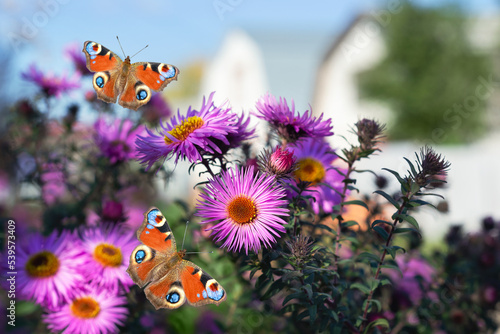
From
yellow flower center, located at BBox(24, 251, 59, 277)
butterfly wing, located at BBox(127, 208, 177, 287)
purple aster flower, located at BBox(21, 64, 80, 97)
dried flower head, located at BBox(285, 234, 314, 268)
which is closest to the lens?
dried flower head, located at BBox(285, 234, 314, 268)

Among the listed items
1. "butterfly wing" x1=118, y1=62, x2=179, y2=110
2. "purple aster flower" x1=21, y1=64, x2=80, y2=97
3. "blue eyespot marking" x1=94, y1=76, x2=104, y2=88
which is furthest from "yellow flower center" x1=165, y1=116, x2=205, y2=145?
"purple aster flower" x1=21, y1=64, x2=80, y2=97

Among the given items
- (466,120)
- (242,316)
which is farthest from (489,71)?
(242,316)

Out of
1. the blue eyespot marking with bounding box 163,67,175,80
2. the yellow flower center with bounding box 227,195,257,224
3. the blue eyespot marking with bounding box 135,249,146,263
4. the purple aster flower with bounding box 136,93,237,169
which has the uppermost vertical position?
the blue eyespot marking with bounding box 163,67,175,80

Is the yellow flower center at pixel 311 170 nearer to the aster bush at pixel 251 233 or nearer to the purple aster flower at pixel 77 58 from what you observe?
the aster bush at pixel 251 233

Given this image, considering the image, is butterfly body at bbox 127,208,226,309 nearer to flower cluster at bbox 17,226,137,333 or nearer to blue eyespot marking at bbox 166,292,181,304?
blue eyespot marking at bbox 166,292,181,304

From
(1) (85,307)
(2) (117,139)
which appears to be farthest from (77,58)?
(1) (85,307)

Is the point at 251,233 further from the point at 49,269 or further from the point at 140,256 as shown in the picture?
the point at 49,269

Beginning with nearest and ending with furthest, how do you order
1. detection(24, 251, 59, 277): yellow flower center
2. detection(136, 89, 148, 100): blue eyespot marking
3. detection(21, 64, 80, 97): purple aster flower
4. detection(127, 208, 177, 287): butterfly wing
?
1. detection(127, 208, 177, 287): butterfly wing
2. detection(136, 89, 148, 100): blue eyespot marking
3. detection(24, 251, 59, 277): yellow flower center
4. detection(21, 64, 80, 97): purple aster flower

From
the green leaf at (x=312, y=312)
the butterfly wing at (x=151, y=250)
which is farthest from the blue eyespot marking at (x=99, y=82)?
the green leaf at (x=312, y=312)
